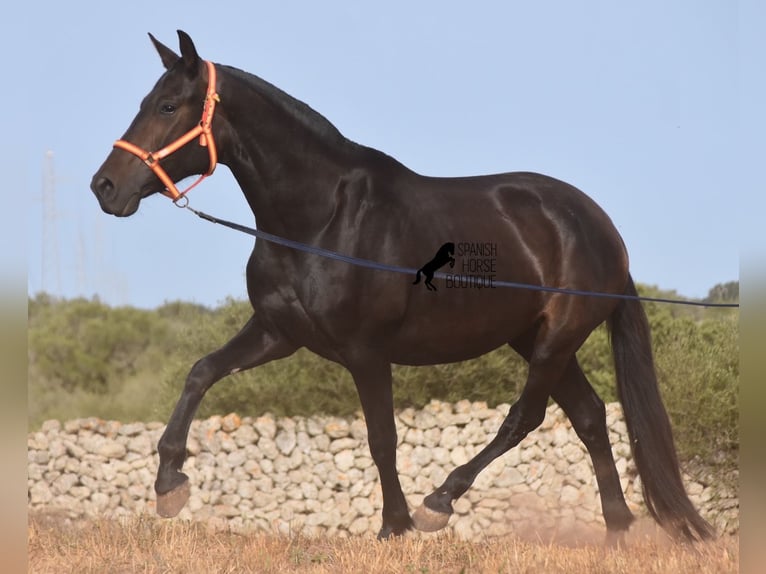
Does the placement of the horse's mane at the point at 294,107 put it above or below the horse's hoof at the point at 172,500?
above

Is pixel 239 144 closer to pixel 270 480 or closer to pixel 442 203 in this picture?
pixel 442 203

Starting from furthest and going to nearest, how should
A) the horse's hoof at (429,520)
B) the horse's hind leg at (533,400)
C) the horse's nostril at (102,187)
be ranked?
1. the horse's hind leg at (533,400)
2. the horse's hoof at (429,520)
3. the horse's nostril at (102,187)

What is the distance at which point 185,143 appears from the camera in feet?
16.0

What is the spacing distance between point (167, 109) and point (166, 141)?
0.17 meters

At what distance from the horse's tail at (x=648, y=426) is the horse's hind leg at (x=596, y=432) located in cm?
17

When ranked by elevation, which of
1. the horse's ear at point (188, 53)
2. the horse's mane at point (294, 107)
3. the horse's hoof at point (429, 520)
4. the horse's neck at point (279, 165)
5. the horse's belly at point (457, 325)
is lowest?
the horse's hoof at point (429, 520)

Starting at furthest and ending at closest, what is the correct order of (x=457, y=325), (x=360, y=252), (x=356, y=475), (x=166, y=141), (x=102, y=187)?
1. (x=356, y=475)
2. (x=457, y=325)
3. (x=360, y=252)
4. (x=166, y=141)
5. (x=102, y=187)

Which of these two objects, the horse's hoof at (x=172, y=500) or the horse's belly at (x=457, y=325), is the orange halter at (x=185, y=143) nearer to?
the horse's belly at (x=457, y=325)

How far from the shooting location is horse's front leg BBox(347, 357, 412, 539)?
199 inches

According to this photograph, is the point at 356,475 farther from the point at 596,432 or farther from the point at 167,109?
the point at 167,109

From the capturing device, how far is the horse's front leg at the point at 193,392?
198 inches

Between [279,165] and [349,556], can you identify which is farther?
[279,165]

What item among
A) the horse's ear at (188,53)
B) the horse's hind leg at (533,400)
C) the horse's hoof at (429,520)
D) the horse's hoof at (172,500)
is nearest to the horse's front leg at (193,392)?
the horse's hoof at (172,500)

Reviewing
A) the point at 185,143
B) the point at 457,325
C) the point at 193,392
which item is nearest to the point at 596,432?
the point at 457,325
